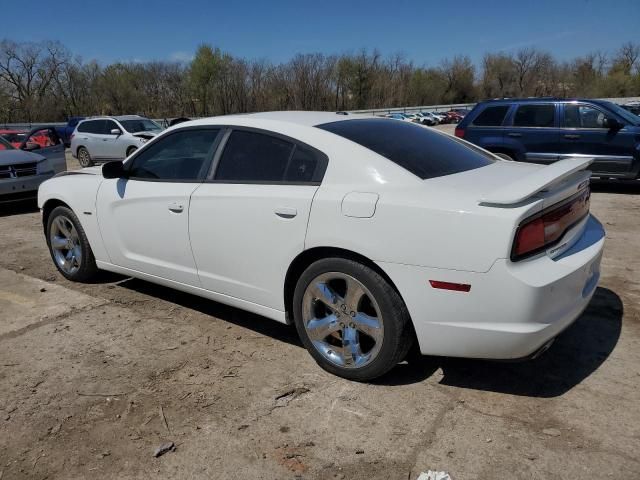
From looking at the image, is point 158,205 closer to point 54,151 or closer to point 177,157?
point 177,157

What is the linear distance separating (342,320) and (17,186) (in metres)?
7.89

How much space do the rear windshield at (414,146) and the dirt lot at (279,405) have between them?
1254 millimetres

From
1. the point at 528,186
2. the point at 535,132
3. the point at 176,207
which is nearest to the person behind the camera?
the point at 528,186

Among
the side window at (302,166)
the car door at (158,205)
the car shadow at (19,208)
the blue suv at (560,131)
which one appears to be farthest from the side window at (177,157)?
the blue suv at (560,131)

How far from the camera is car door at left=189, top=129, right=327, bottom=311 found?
3168 millimetres

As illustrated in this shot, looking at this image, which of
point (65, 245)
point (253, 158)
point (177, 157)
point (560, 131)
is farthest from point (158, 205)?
point (560, 131)

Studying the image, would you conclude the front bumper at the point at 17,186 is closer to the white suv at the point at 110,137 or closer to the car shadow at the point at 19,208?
the car shadow at the point at 19,208

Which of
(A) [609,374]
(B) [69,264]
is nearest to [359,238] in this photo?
(A) [609,374]

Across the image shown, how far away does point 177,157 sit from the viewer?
158 inches

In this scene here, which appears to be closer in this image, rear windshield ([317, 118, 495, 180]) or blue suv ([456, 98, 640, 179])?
rear windshield ([317, 118, 495, 180])

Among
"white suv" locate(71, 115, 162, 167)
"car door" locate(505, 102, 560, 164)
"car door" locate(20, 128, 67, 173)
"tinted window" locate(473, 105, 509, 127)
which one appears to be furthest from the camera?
"white suv" locate(71, 115, 162, 167)

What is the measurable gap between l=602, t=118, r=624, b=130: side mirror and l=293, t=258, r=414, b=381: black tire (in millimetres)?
8189

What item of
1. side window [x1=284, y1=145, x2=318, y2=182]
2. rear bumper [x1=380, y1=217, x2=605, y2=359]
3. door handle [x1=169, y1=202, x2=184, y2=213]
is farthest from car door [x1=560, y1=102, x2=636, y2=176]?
door handle [x1=169, y1=202, x2=184, y2=213]

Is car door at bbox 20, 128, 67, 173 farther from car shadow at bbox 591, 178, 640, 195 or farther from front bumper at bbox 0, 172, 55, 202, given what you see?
car shadow at bbox 591, 178, 640, 195
